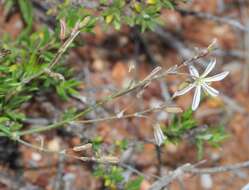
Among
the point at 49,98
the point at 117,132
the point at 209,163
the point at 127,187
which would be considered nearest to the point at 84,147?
the point at 127,187

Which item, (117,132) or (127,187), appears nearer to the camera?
(127,187)

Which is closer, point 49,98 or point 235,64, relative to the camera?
point 49,98

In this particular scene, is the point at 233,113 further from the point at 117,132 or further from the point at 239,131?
the point at 117,132

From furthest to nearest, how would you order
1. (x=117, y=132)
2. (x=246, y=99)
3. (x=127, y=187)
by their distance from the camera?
(x=246, y=99) < (x=117, y=132) < (x=127, y=187)

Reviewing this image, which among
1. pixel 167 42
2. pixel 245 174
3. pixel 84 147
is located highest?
pixel 84 147

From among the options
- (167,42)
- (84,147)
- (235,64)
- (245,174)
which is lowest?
(245,174)

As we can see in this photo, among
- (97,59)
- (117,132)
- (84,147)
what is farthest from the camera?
(97,59)

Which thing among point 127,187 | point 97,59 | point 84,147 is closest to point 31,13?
point 97,59

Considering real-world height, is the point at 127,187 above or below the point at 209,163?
above

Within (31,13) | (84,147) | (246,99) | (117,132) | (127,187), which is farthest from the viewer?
(246,99)

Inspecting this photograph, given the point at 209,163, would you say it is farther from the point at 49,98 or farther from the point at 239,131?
the point at 49,98
